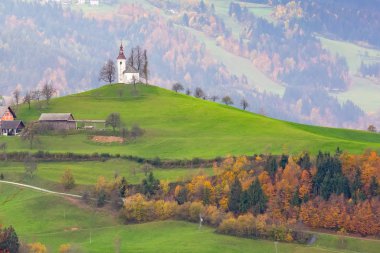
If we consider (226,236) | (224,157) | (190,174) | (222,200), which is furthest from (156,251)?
(224,157)

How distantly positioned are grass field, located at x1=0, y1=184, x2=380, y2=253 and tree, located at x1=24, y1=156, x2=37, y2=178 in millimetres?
10564

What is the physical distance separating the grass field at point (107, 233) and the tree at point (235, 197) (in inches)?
302

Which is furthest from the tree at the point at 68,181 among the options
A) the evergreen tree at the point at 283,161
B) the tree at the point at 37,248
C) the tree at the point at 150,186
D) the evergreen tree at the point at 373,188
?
the evergreen tree at the point at 373,188

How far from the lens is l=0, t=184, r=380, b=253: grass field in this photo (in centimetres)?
15150

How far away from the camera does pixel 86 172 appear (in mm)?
187125

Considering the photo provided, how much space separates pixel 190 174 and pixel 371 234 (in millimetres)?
35465

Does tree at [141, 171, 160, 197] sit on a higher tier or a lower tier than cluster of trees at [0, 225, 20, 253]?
higher

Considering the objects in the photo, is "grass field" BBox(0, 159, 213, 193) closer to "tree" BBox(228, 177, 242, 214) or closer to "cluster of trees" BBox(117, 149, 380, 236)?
"cluster of trees" BBox(117, 149, 380, 236)

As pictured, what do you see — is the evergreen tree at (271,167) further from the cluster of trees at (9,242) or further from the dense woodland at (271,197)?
the cluster of trees at (9,242)

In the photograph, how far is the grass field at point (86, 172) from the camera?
179375 mm

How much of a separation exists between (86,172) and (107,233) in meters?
29.6

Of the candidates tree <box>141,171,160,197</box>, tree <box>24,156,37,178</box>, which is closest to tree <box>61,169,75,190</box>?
tree <box>24,156,37,178</box>

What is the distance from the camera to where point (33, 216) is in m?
164

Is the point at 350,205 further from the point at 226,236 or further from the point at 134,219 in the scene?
the point at 134,219
